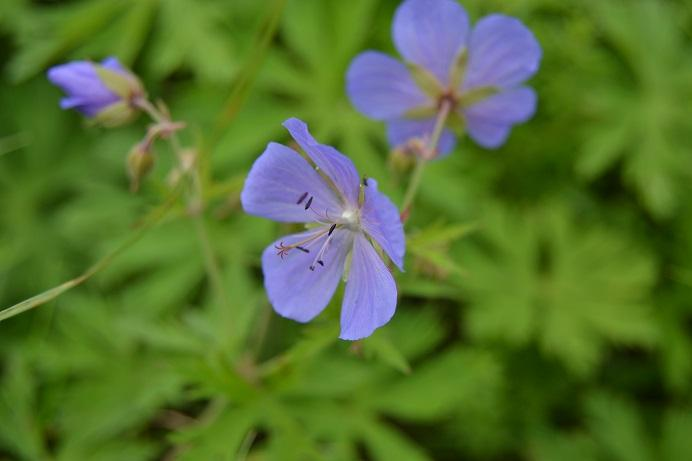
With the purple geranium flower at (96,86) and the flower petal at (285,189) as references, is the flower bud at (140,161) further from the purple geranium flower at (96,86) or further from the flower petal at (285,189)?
the flower petal at (285,189)

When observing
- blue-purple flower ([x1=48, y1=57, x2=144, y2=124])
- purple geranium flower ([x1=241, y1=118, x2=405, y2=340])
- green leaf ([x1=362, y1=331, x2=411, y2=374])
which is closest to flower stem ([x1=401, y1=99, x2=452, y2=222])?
purple geranium flower ([x1=241, y1=118, x2=405, y2=340])

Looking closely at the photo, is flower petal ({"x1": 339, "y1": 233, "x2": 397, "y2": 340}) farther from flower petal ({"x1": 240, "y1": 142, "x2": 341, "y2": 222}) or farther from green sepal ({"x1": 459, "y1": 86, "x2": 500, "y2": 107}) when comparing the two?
green sepal ({"x1": 459, "y1": 86, "x2": 500, "y2": 107})

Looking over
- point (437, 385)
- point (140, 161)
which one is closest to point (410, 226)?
point (437, 385)

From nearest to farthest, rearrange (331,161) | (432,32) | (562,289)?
1. (331,161)
2. (432,32)
3. (562,289)

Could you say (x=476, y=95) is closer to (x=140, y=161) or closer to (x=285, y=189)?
(x=285, y=189)

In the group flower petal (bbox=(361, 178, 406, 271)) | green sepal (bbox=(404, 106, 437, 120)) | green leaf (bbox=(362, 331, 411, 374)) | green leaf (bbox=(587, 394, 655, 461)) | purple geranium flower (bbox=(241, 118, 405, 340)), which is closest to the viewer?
flower petal (bbox=(361, 178, 406, 271))

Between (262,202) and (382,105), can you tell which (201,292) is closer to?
(382,105)

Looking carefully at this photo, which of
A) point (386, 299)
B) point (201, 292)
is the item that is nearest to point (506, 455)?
point (201, 292)

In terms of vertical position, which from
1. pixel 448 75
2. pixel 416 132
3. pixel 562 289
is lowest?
pixel 562 289
